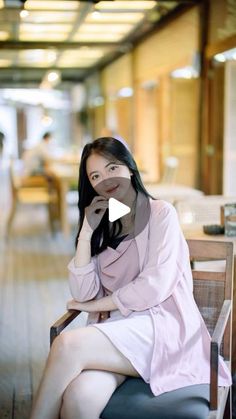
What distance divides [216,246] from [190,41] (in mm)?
4422

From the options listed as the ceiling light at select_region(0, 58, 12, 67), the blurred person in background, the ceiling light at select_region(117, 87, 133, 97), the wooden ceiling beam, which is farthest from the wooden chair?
the ceiling light at select_region(0, 58, 12, 67)

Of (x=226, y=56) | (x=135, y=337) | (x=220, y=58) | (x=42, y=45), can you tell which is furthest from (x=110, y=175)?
(x=42, y=45)

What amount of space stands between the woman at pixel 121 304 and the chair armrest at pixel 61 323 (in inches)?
1.3

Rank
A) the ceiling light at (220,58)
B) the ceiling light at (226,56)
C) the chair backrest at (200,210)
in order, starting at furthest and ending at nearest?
the ceiling light at (220,58)
the ceiling light at (226,56)
the chair backrest at (200,210)

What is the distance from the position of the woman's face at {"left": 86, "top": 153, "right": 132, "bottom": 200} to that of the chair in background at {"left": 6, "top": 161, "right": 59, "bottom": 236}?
429cm

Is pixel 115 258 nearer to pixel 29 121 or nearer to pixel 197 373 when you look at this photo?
pixel 197 373

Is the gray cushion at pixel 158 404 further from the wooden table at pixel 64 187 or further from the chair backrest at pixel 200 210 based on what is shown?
the wooden table at pixel 64 187

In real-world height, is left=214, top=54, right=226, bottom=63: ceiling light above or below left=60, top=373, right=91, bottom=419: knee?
above

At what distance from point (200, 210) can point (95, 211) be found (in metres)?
1.48

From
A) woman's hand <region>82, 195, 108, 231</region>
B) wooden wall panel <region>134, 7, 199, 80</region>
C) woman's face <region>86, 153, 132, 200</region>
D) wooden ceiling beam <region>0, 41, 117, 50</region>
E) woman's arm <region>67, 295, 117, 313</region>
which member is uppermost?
wooden ceiling beam <region>0, 41, 117, 50</region>

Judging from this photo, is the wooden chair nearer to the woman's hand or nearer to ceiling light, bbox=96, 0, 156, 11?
the woman's hand

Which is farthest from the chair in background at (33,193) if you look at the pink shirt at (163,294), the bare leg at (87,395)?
Result: the bare leg at (87,395)

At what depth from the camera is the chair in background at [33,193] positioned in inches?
237

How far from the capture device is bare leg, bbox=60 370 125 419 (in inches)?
58.6
